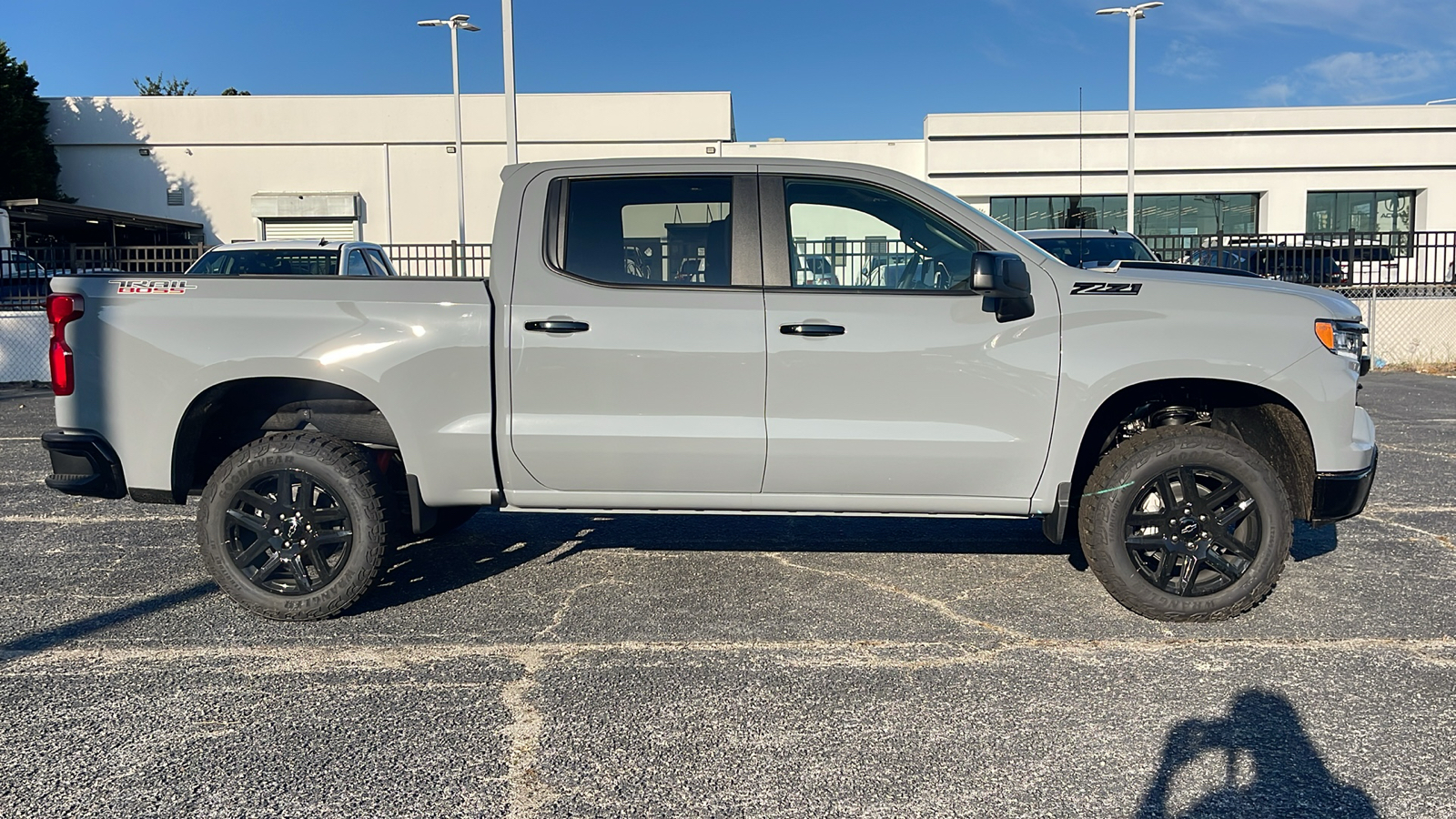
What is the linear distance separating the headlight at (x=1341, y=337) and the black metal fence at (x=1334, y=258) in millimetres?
13327

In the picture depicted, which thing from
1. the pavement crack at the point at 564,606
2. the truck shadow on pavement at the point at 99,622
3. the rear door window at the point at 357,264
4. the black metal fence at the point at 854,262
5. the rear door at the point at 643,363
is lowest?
the pavement crack at the point at 564,606

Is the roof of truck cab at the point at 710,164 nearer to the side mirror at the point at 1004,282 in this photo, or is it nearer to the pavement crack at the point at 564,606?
the side mirror at the point at 1004,282

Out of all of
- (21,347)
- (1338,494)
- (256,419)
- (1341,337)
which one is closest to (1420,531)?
(1338,494)

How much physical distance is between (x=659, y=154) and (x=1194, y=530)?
117 ft

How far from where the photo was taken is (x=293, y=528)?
454 centimetres

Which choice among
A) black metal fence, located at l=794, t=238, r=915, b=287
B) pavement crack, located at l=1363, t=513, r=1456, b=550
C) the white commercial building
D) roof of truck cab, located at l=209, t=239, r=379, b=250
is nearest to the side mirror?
black metal fence, located at l=794, t=238, r=915, b=287

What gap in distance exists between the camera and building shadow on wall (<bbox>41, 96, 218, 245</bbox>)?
38812mm

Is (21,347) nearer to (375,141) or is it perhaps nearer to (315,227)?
(315,227)

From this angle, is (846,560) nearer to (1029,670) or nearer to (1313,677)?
(1029,670)

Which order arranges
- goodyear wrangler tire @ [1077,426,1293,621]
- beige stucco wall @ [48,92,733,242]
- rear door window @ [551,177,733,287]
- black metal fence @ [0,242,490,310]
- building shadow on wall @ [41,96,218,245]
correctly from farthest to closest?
building shadow on wall @ [41,96,218,245]
beige stucco wall @ [48,92,733,242]
black metal fence @ [0,242,490,310]
rear door window @ [551,177,733,287]
goodyear wrangler tire @ [1077,426,1293,621]

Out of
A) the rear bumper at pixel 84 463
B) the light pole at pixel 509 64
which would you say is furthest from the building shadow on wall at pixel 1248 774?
the light pole at pixel 509 64

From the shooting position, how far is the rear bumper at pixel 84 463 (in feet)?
15.0

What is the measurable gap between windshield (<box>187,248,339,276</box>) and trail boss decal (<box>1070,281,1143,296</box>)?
9.01m

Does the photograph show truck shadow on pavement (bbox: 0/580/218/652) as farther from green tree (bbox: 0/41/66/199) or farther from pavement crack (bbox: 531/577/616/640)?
green tree (bbox: 0/41/66/199)
